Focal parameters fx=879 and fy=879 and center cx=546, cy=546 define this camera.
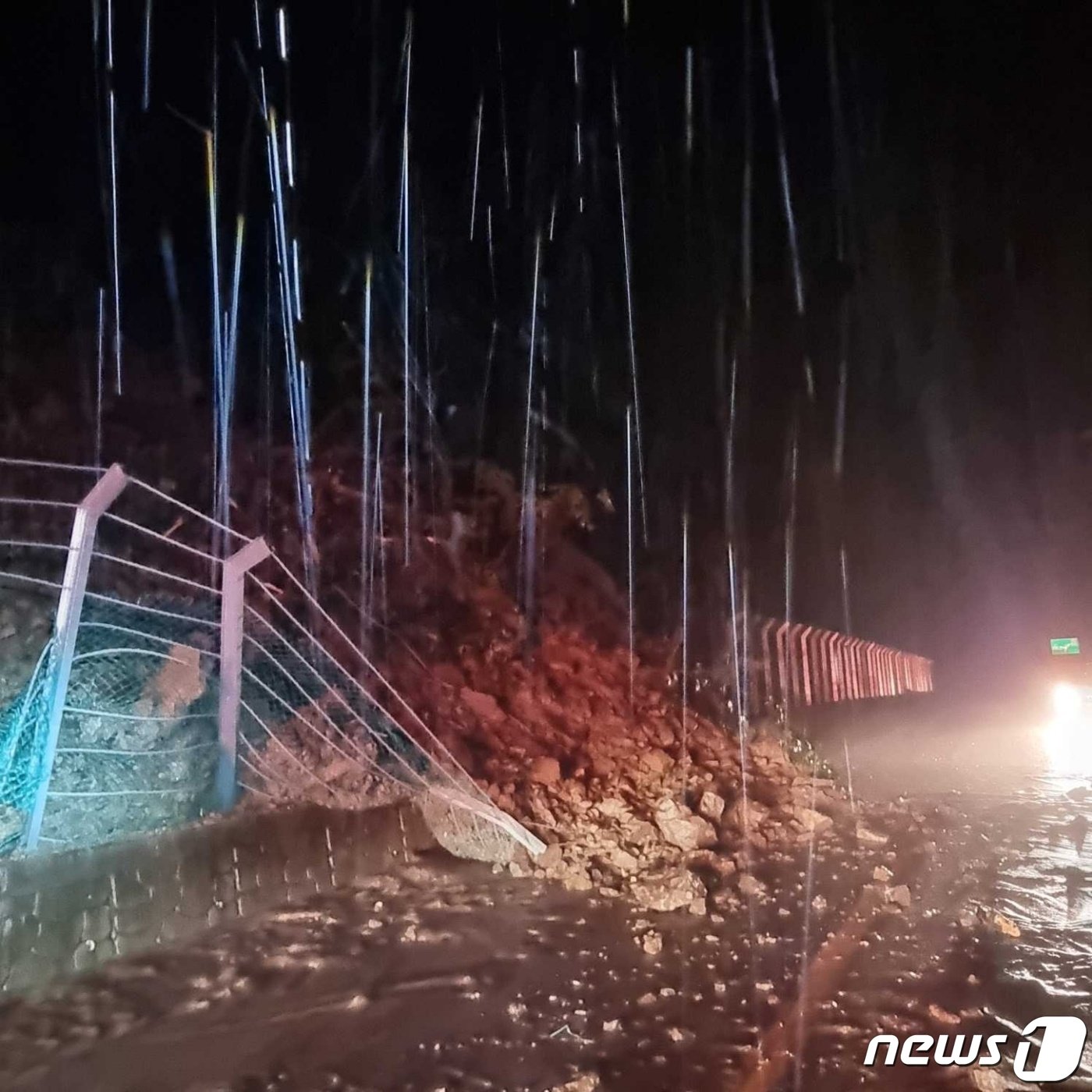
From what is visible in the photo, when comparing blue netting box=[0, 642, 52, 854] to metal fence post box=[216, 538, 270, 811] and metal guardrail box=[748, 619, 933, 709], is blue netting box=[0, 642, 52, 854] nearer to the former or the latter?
metal fence post box=[216, 538, 270, 811]

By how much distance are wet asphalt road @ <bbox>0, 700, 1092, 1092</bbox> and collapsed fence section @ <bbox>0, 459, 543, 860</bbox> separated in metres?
0.83

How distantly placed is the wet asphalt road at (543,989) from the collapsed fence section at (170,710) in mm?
828

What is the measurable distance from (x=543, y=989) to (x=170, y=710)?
3085 mm

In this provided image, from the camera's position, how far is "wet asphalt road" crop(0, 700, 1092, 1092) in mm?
3752

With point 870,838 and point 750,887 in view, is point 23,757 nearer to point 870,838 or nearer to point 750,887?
point 750,887

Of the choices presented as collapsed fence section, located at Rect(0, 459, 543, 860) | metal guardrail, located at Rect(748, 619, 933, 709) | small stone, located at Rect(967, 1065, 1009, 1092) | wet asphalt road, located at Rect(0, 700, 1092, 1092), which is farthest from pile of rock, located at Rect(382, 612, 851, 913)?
metal guardrail, located at Rect(748, 619, 933, 709)

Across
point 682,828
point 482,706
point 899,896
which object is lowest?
point 899,896

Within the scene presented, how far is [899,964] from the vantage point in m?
4.96

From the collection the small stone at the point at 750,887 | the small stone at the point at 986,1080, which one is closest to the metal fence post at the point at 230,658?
the small stone at the point at 750,887

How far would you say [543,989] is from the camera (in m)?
4.59

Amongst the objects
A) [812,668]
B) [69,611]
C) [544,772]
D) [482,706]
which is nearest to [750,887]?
[544,772]

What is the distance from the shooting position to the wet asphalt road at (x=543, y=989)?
375 cm

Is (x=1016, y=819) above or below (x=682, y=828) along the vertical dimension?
below

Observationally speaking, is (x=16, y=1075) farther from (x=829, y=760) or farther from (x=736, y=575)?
(x=736, y=575)
